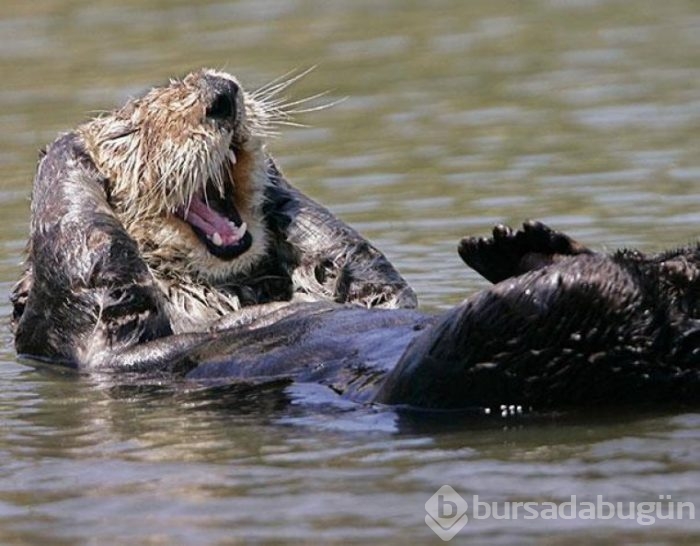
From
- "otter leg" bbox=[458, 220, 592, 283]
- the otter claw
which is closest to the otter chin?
"otter leg" bbox=[458, 220, 592, 283]

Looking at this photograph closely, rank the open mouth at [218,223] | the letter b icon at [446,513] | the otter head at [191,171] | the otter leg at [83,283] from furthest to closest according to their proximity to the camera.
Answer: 1. the open mouth at [218,223]
2. the otter head at [191,171]
3. the otter leg at [83,283]
4. the letter b icon at [446,513]

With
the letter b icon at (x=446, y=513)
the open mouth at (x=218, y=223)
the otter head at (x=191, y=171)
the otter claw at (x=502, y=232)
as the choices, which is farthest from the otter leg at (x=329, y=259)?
the letter b icon at (x=446, y=513)

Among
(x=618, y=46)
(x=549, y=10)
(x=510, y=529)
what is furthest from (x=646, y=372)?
(x=549, y=10)

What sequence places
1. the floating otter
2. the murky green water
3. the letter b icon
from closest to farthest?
the letter b icon → the murky green water → the floating otter

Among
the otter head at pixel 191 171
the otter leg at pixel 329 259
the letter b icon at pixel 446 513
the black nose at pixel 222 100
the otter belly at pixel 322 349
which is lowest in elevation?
the letter b icon at pixel 446 513

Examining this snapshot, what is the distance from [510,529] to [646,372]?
1.01 metres

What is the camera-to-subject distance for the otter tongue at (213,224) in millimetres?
6891

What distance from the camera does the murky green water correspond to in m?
4.72

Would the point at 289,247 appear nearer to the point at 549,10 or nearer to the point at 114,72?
the point at 114,72

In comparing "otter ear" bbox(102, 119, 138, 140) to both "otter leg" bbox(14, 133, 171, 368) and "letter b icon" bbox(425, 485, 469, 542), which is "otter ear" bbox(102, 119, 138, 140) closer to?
"otter leg" bbox(14, 133, 171, 368)

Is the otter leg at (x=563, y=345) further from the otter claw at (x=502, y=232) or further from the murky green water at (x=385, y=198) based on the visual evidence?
the otter claw at (x=502, y=232)

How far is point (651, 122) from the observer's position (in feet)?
34.5

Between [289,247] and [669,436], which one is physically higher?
[289,247]

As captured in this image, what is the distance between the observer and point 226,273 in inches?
273
